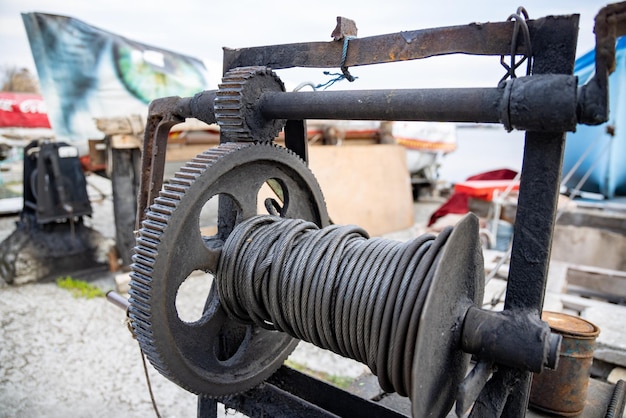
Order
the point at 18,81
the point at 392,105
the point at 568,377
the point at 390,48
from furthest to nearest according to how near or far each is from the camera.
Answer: the point at 18,81
the point at 568,377
the point at 390,48
the point at 392,105

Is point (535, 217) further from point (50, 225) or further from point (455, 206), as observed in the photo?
point (455, 206)

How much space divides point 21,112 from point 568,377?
1576cm

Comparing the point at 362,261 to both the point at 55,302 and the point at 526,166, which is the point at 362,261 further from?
the point at 55,302

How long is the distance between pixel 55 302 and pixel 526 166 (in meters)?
4.50

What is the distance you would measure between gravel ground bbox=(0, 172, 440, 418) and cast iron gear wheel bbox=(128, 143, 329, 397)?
1.66m

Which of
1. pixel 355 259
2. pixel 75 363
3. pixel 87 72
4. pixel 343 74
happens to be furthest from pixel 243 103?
pixel 87 72

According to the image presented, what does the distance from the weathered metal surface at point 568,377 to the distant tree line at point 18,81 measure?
23479 millimetres

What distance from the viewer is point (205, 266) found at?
1463 millimetres

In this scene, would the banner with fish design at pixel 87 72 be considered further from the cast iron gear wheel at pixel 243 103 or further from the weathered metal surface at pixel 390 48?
the cast iron gear wheel at pixel 243 103

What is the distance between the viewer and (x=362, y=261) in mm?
1312

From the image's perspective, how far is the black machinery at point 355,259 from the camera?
3.64 ft

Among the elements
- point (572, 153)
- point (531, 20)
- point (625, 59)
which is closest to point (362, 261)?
point (531, 20)

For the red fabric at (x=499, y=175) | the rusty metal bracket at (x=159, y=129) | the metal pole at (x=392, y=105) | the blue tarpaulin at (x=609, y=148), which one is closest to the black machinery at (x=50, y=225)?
the rusty metal bracket at (x=159, y=129)

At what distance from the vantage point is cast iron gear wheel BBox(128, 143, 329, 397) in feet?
4.18
